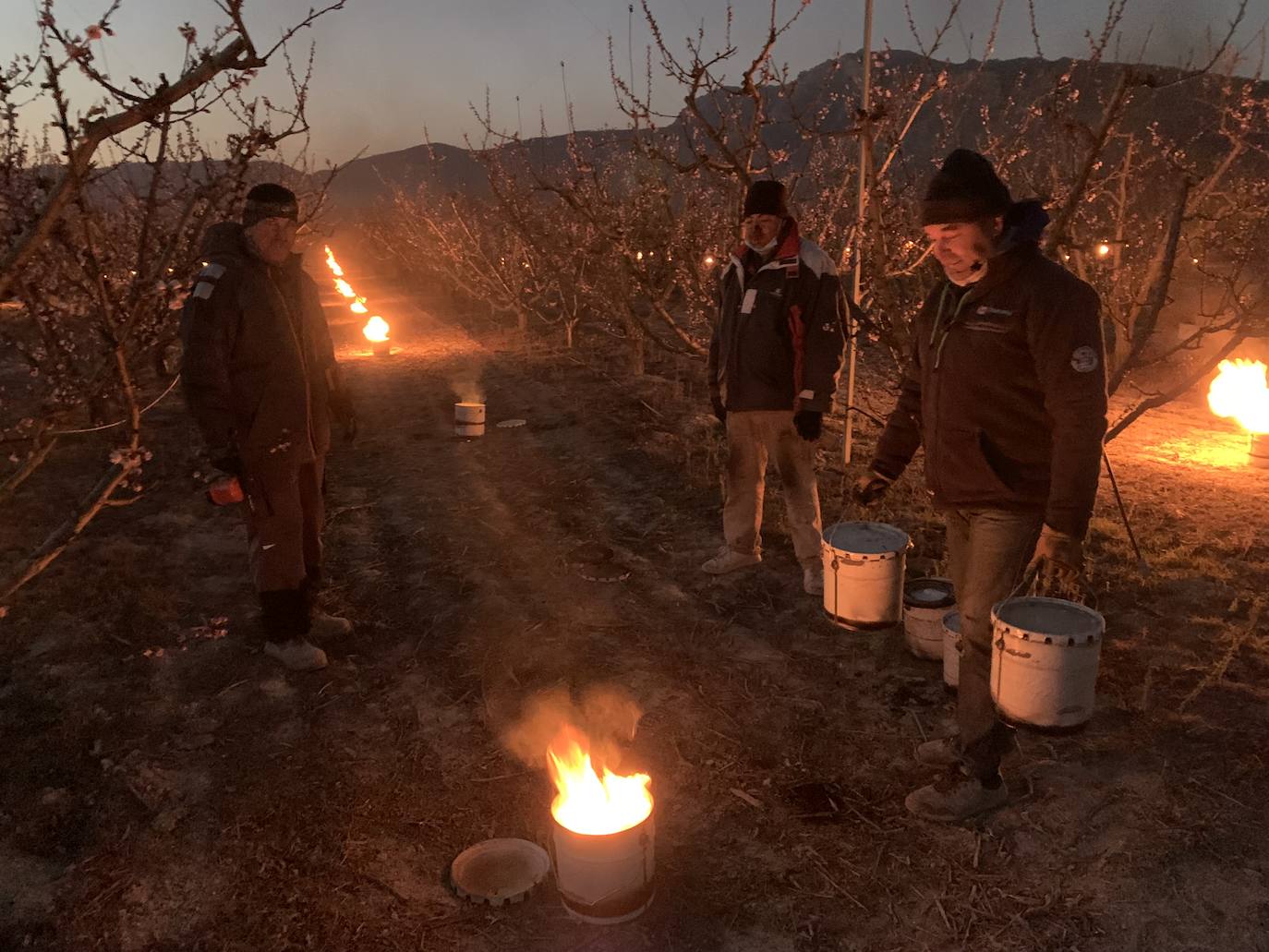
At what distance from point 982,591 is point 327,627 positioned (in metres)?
3.85

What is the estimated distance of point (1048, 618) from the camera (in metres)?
3.14

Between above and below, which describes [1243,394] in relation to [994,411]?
below

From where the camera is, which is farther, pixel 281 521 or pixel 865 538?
pixel 281 521

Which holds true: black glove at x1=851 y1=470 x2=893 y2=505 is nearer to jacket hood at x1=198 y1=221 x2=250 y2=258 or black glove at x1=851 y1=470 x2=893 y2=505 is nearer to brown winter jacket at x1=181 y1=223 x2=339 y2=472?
brown winter jacket at x1=181 y1=223 x2=339 y2=472

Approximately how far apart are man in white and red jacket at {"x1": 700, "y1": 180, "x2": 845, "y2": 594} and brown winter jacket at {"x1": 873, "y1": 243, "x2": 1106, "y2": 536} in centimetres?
168

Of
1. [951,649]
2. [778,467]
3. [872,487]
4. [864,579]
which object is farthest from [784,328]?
[951,649]

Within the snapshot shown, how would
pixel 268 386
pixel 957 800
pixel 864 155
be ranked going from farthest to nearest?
pixel 864 155, pixel 268 386, pixel 957 800

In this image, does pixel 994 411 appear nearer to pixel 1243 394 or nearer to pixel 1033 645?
pixel 1033 645

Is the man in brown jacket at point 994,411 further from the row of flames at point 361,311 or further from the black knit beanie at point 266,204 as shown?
the row of flames at point 361,311

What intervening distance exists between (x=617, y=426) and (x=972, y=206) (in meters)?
7.42

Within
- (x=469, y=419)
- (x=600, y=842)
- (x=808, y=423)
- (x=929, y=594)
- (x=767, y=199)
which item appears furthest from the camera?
(x=469, y=419)

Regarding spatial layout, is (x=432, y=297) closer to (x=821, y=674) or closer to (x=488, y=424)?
(x=488, y=424)

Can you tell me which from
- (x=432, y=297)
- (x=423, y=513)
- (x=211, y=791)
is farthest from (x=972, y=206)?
(x=432, y=297)

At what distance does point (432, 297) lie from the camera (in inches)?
993
